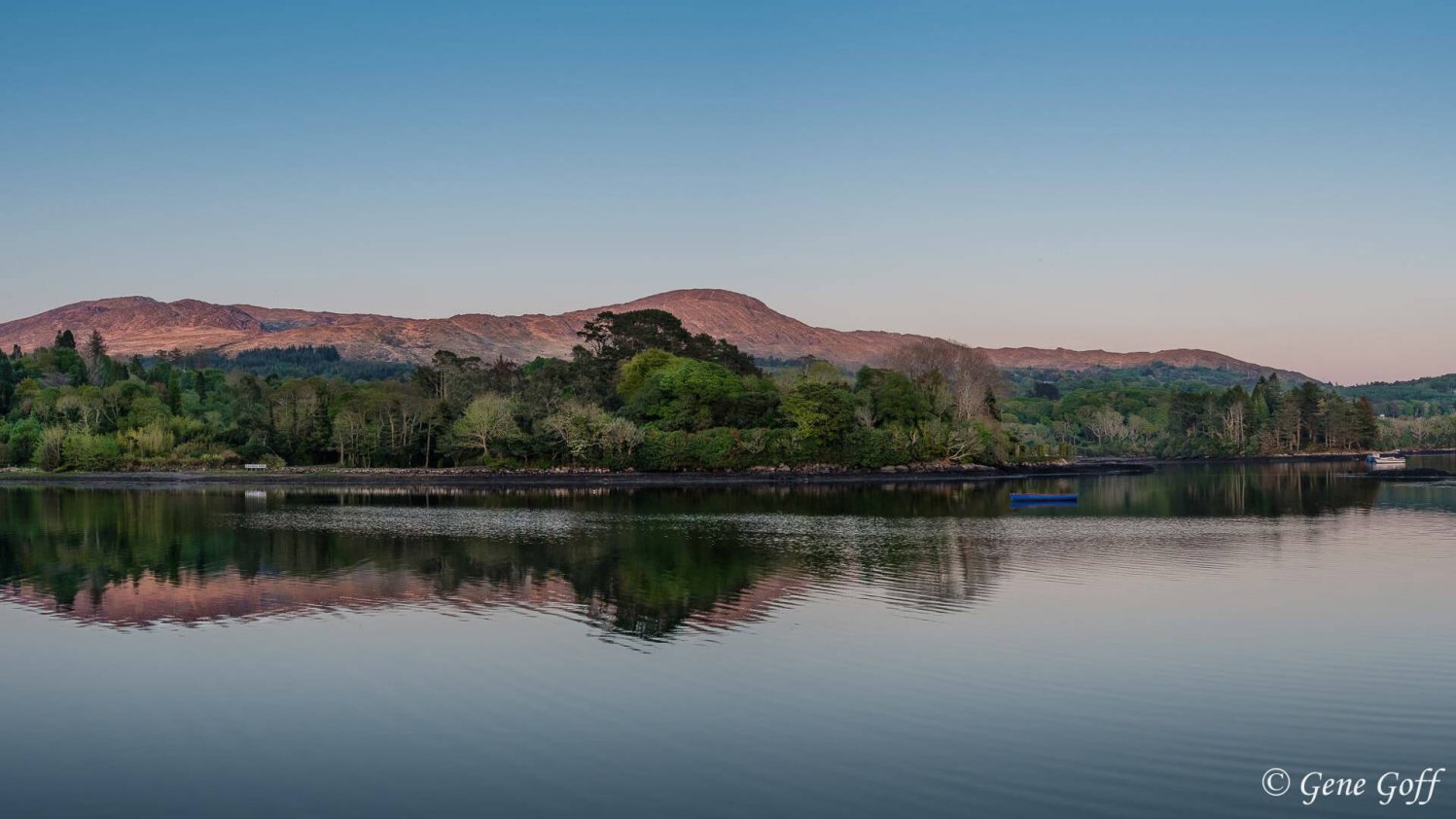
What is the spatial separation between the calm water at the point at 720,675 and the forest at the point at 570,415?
1759 inches

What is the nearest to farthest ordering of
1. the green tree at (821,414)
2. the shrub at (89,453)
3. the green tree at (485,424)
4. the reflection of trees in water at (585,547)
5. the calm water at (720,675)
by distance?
the calm water at (720,675) → the reflection of trees in water at (585,547) → the green tree at (821,414) → the green tree at (485,424) → the shrub at (89,453)

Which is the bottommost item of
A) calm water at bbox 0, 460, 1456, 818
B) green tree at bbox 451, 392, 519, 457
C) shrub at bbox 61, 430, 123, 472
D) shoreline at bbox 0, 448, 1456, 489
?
calm water at bbox 0, 460, 1456, 818

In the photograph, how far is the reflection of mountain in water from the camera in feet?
74.9

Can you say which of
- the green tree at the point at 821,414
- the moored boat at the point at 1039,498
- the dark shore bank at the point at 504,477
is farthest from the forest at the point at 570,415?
the moored boat at the point at 1039,498

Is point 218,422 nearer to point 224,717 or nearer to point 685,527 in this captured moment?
point 685,527

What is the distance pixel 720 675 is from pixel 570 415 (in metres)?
63.9

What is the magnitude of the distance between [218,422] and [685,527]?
211 ft

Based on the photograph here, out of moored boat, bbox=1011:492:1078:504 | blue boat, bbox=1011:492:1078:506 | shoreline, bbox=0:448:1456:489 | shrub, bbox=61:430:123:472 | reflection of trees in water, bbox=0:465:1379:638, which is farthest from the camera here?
shrub, bbox=61:430:123:472

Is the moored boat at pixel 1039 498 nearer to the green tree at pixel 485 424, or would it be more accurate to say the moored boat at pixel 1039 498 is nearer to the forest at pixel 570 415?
the forest at pixel 570 415

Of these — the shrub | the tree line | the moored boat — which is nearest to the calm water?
the moored boat

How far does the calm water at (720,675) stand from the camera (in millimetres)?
11414

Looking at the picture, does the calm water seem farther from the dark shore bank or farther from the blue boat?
the dark shore bank

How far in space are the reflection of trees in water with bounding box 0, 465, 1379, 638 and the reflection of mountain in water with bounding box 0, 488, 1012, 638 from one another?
0.09m

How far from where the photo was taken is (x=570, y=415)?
78938 mm
